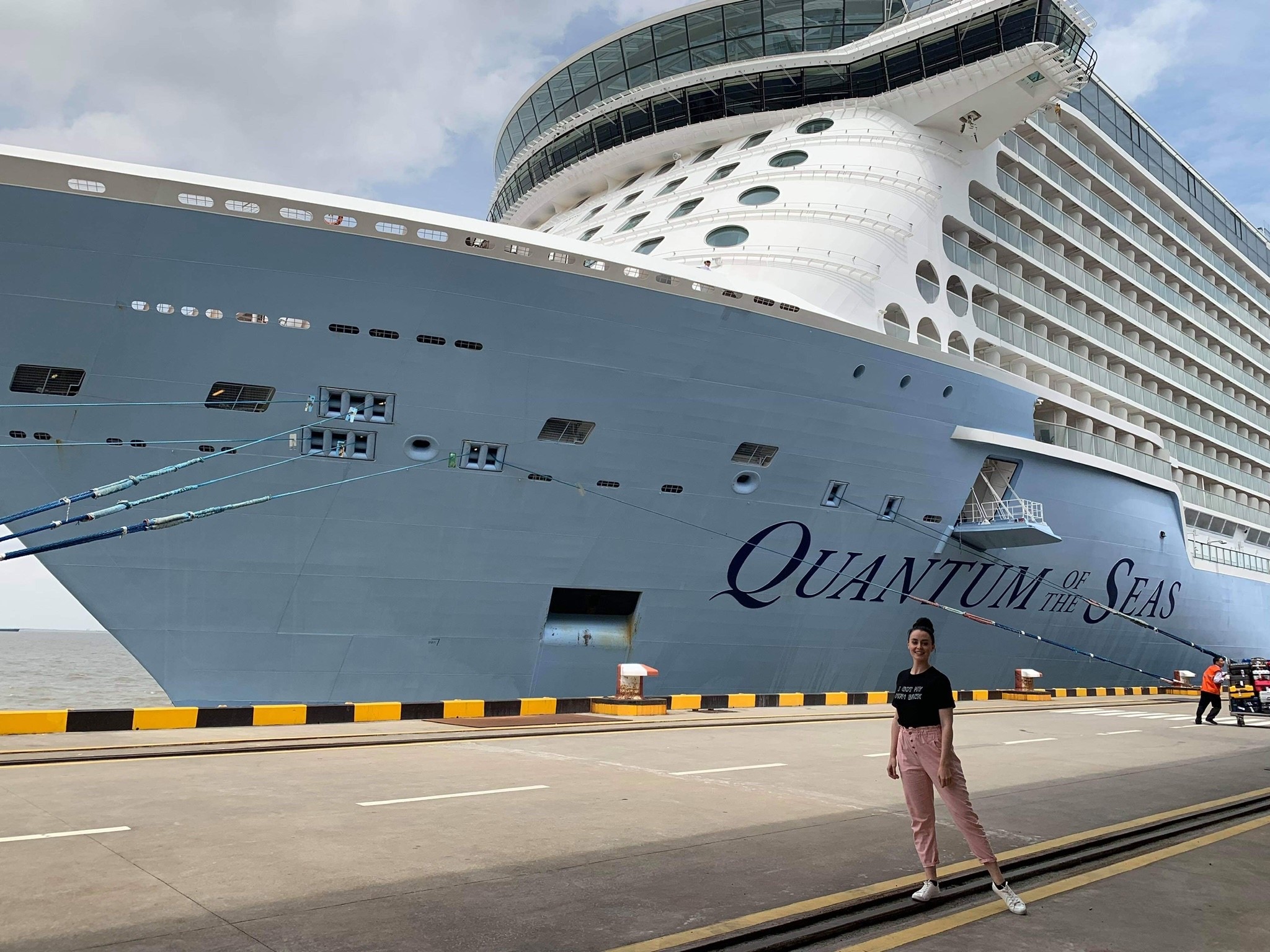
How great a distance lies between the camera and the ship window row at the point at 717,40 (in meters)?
22.6

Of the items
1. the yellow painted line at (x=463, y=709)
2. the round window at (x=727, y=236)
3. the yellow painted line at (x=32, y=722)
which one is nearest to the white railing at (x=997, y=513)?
the round window at (x=727, y=236)

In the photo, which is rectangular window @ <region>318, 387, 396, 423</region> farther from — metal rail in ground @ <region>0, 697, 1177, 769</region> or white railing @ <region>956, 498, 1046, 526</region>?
white railing @ <region>956, 498, 1046, 526</region>

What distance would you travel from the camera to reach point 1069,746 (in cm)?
1233

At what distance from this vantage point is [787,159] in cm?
2059

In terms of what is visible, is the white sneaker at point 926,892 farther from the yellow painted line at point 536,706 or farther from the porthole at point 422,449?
the porthole at point 422,449

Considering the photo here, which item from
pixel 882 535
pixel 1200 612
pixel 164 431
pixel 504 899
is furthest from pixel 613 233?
pixel 1200 612

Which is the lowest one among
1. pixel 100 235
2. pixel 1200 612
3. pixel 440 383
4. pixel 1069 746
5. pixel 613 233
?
pixel 1069 746

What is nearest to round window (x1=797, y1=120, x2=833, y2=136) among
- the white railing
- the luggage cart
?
the white railing

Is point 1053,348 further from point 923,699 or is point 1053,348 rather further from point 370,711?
point 923,699

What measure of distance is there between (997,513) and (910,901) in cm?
1501

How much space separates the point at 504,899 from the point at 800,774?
16.3ft

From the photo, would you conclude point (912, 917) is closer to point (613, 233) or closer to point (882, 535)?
point (882, 535)

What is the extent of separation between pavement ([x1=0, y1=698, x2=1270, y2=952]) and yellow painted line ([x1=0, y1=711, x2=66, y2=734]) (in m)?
0.34

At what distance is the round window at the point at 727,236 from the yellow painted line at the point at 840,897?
Answer: 13.0 m
